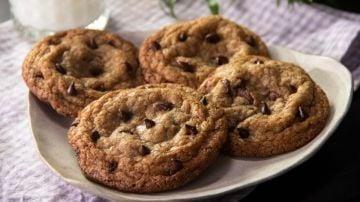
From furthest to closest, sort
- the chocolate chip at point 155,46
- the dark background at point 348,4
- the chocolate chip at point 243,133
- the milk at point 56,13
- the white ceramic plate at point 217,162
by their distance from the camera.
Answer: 1. the dark background at point 348,4
2. the milk at point 56,13
3. the chocolate chip at point 155,46
4. the chocolate chip at point 243,133
5. the white ceramic plate at point 217,162

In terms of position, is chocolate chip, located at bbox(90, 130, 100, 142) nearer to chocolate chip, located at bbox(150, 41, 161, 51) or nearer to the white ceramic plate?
the white ceramic plate

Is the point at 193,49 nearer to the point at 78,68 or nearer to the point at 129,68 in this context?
the point at 129,68

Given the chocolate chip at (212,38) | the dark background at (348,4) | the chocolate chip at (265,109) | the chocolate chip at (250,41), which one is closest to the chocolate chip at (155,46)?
the chocolate chip at (212,38)

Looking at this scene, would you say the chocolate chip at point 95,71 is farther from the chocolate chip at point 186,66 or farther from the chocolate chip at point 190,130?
the chocolate chip at point 190,130

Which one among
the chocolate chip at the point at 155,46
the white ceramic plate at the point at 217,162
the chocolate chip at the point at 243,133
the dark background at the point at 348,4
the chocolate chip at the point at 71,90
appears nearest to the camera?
the white ceramic plate at the point at 217,162

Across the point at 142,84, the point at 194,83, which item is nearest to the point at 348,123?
the point at 194,83

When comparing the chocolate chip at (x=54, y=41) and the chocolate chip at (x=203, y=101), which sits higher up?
the chocolate chip at (x=54, y=41)

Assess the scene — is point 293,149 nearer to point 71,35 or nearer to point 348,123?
point 348,123
